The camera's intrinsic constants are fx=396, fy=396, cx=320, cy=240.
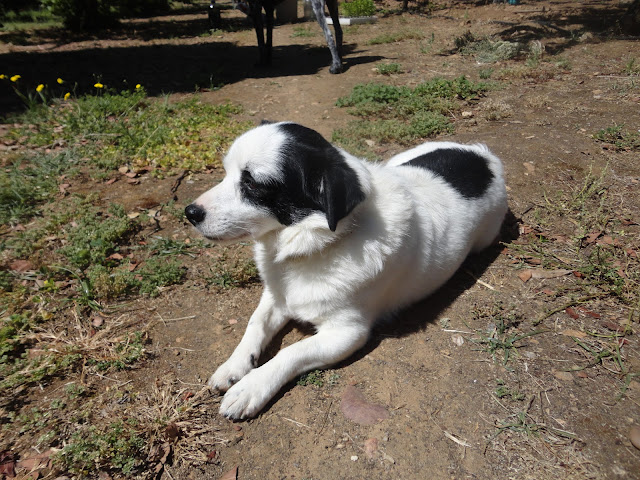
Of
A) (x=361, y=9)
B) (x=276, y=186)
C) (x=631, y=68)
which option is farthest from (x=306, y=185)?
(x=361, y=9)

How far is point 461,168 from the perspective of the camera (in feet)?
10.7

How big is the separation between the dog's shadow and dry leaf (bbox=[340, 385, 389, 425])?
0.24 meters

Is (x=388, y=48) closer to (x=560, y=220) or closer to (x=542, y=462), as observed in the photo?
(x=560, y=220)

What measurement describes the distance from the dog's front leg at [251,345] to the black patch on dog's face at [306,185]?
0.77 m

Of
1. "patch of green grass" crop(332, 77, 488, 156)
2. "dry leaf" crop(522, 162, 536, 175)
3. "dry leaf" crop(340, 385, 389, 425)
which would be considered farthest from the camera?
"patch of green grass" crop(332, 77, 488, 156)

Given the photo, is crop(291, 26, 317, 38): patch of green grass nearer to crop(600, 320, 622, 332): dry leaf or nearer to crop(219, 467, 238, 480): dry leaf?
crop(600, 320, 622, 332): dry leaf

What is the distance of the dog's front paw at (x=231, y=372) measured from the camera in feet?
8.22

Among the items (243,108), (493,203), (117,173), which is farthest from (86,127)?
(493,203)

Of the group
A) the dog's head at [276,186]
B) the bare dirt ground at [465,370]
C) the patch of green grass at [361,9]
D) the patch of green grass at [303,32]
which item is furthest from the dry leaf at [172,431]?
the patch of green grass at [361,9]

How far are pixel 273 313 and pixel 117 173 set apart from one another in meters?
3.20

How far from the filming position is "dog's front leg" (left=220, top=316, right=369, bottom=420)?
235 centimetres

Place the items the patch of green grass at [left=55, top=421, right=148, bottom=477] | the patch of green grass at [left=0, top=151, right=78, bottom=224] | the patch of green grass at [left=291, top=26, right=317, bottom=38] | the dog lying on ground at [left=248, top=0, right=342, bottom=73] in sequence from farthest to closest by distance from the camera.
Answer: the patch of green grass at [left=291, top=26, right=317, bottom=38] → the dog lying on ground at [left=248, top=0, right=342, bottom=73] → the patch of green grass at [left=0, top=151, right=78, bottom=224] → the patch of green grass at [left=55, top=421, right=148, bottom=477]

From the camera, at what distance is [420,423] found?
238 centimetres

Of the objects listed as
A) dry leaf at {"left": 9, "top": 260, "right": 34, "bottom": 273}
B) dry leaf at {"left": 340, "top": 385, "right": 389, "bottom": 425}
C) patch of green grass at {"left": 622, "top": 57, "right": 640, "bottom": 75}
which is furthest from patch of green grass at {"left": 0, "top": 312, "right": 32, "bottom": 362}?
patch of green grass at {"left": 622, "top": 57, "right": 640, "bottom": 75}
